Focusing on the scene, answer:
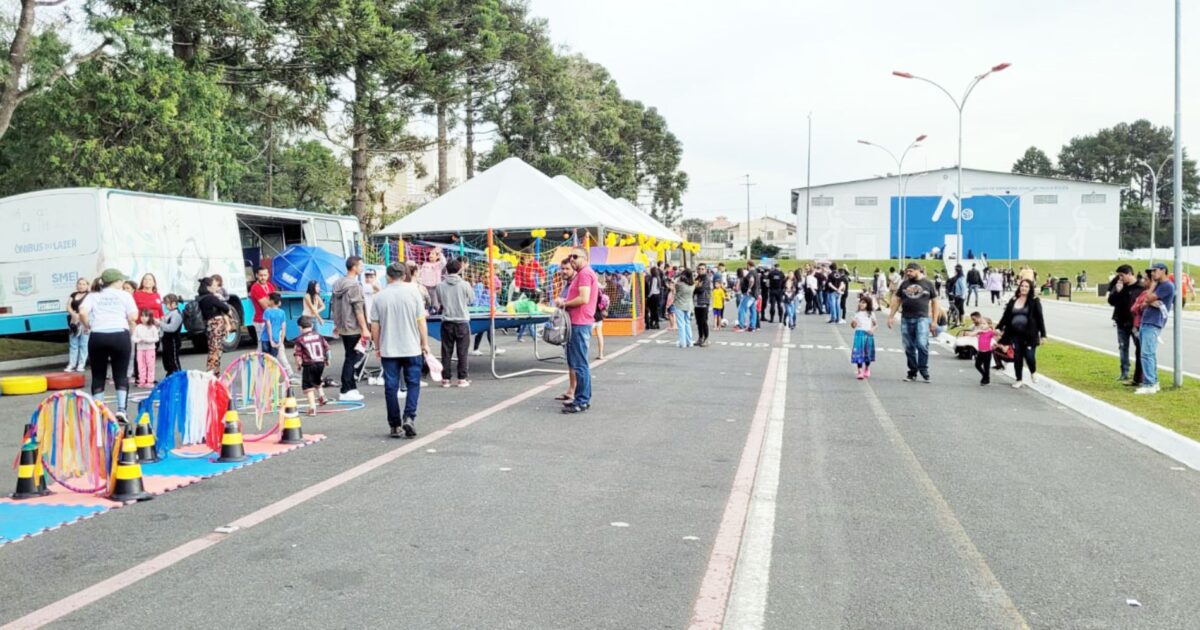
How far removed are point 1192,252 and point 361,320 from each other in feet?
327

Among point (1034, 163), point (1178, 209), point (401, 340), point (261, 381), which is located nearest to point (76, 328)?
point (261, 381)

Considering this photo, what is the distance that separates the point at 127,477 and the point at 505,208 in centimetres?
1703

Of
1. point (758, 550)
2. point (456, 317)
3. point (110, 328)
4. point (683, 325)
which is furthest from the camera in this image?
point (683, 325)

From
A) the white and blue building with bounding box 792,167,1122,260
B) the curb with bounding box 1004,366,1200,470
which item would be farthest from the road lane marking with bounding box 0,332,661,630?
the white and blue building with bounding box 792,167,1122,260

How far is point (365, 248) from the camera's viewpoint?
26.5 m

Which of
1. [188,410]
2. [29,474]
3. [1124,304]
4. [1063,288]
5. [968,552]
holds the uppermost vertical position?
[1124,304]

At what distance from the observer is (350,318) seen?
1166cm

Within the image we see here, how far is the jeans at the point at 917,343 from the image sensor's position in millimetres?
13938

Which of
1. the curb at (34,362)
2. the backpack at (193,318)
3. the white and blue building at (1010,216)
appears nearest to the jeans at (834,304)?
the backpack at (193,318)

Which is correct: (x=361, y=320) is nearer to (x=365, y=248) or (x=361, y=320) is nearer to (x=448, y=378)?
(x=448, y=378)

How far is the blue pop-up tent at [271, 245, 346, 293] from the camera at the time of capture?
2084 centimetres

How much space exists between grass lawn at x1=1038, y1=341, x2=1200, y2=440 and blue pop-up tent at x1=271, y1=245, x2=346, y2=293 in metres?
14.7

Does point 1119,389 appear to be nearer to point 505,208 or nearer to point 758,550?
point 758,550

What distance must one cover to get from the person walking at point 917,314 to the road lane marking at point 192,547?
7.49 m
